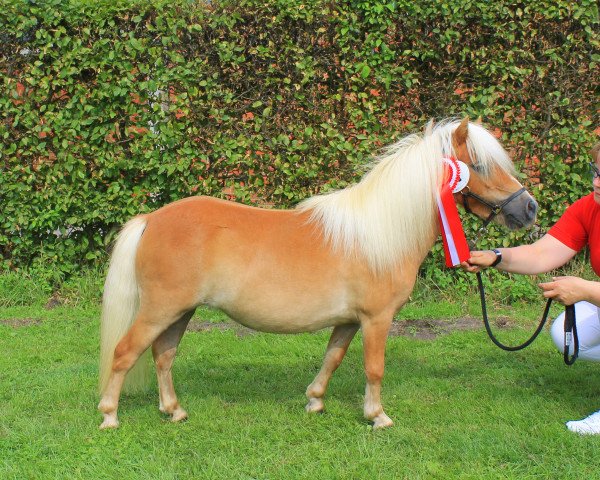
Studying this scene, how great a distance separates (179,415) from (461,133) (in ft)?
8.56

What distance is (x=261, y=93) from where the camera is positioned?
6.61 m

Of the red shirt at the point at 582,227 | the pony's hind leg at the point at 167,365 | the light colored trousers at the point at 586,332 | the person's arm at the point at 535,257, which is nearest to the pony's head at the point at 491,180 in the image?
the person's arm at the point at 535,257

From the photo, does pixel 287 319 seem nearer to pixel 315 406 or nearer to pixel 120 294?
pixel 315 406

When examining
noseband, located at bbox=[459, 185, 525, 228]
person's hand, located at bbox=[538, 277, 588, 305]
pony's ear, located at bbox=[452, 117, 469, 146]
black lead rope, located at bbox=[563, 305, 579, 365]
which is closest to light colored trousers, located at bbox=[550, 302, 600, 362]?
black lead rope, located at bbox=[563, 305, 579, 365]

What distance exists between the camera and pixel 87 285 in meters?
6.97

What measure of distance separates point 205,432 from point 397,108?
4078 mm

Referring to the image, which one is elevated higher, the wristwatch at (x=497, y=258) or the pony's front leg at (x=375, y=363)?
the wristwatch at (x=497, y=258)

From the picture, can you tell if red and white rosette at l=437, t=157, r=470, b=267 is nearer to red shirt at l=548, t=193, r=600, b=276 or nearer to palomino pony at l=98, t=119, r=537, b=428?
palomino pony at l=98, t=119, r=537, b=428

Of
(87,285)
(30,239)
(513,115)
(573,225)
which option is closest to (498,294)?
(513,115)

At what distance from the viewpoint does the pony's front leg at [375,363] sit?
13.1 feet

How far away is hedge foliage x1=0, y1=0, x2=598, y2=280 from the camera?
6.44 metres

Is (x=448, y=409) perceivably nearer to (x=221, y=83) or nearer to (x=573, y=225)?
(x=573, y=225)

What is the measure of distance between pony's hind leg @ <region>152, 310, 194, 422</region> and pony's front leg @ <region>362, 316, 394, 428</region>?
4.01 ft

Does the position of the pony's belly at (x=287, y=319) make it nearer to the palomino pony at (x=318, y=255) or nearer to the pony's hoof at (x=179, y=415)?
the palomino pony at (x=318, y=255)
